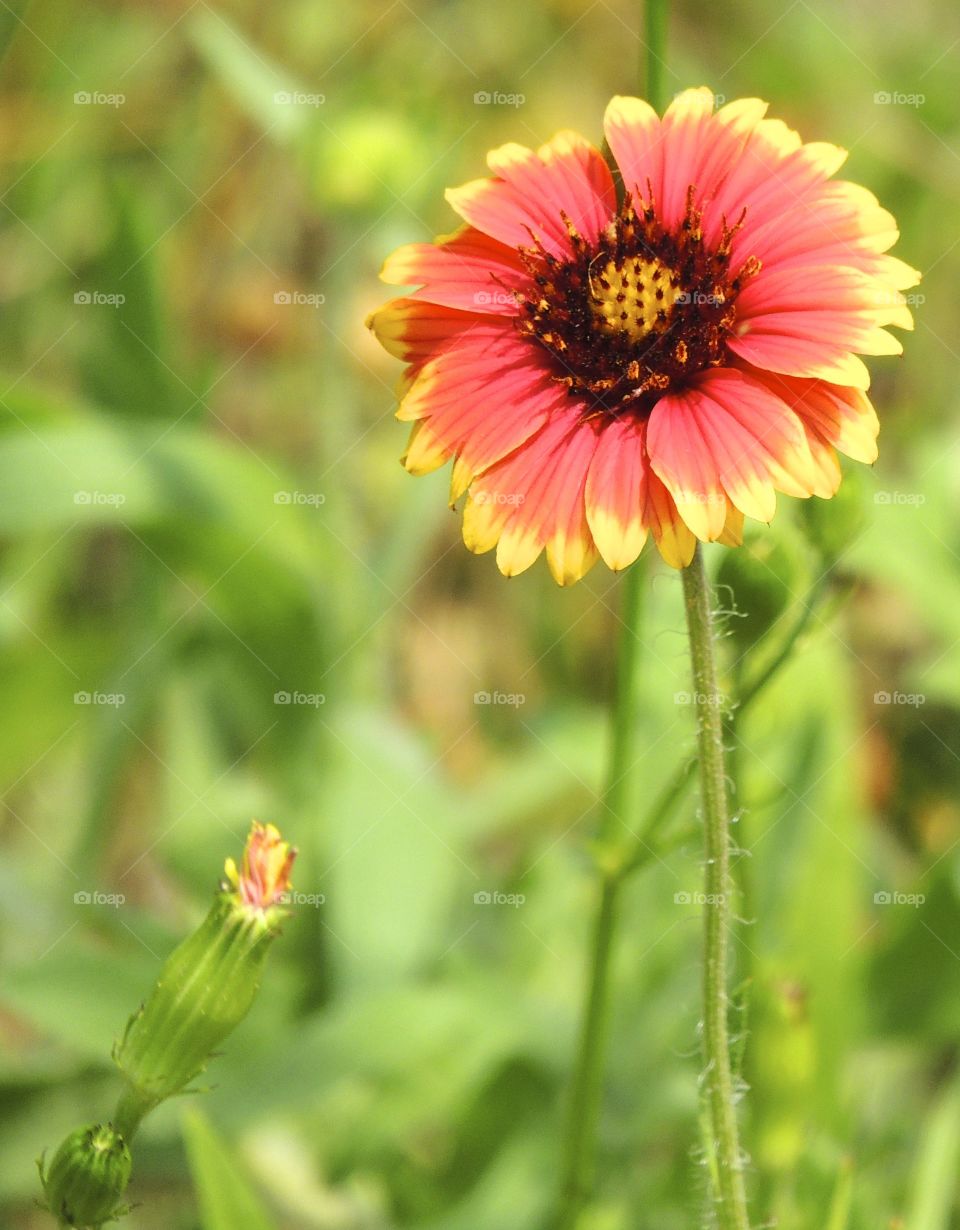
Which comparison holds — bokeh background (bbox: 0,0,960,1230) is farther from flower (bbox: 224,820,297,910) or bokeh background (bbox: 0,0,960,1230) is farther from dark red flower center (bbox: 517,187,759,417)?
flower (bbox: 224,820,297,910)

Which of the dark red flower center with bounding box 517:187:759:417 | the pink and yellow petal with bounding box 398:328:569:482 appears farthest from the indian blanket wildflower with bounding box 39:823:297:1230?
the dark red flower center with bounding box 517:187:759:417

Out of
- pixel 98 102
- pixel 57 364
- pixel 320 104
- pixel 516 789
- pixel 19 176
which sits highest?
pixel 98 102

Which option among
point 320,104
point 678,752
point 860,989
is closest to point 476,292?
point 678,752

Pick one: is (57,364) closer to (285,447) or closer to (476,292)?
(285,447)

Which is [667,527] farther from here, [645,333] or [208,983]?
[208,983]

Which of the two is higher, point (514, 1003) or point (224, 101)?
point (224, 101)

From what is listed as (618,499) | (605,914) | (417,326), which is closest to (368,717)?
(605,914)

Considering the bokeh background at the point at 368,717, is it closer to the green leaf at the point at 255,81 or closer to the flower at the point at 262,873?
the green leaf at the point at 255,81

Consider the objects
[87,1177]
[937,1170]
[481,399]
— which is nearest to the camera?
[87,1177]
